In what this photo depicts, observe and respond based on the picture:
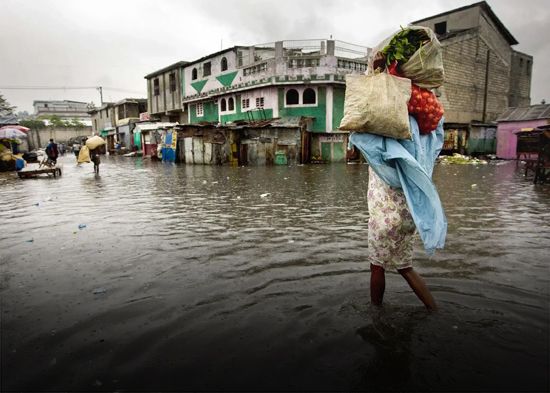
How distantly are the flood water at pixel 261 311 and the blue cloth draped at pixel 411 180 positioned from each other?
0.73 m

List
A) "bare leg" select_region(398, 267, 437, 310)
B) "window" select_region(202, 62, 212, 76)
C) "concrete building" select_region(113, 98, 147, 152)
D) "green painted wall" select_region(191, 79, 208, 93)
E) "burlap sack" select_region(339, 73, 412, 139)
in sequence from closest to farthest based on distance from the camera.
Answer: "burlap sack" select_region(339, 73, 412, 139), "bare leg" select_region(398, 267, 437, 310), "window" select_region(202, 62, 212, 76), "green painted wall" select_region(191, 79, 208, 93), "concrete building" select_region(113, 98, 147, 152)

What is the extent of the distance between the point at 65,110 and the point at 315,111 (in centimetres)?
8368

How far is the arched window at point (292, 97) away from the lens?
86.1 ft

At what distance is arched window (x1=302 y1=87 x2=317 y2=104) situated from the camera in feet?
85.0

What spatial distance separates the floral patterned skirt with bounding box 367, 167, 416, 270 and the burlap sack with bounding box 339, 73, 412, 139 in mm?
398

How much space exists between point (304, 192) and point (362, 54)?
1957 cm

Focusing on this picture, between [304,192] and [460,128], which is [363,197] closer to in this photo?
[304,192]

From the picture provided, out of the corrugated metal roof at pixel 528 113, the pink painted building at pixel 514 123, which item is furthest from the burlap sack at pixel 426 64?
the corrugated metal roof at pixel 528 113

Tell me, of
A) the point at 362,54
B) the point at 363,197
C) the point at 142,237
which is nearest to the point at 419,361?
the point at 142,237

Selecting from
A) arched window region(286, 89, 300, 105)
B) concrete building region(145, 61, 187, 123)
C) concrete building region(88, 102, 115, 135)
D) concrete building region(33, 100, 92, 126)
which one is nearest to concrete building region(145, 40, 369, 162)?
arched window region(286, 89, 300, 105)

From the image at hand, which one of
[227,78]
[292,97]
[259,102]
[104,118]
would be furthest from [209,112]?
[104,118]

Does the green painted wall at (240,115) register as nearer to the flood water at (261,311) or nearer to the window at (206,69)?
the window at (206,69)

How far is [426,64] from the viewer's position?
259 centimetres

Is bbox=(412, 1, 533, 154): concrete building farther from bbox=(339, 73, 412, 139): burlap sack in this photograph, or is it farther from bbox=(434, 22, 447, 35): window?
bbox=(339, 73, 412, 139): burlap sack
